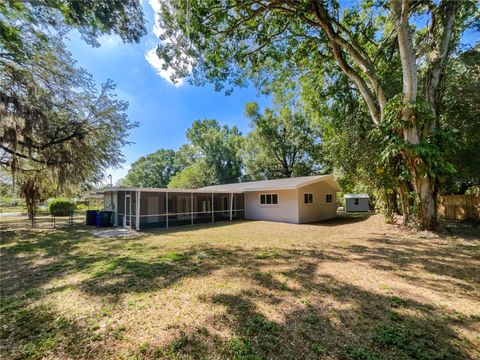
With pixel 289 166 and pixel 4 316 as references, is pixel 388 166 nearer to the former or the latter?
pixel 4 316

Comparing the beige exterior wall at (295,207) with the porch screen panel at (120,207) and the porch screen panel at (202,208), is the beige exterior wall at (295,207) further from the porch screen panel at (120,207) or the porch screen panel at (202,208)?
the porch screen panel at (120,207)

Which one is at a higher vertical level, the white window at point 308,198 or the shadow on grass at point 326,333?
the white window at point 308,198

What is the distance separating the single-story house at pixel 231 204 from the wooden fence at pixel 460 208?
614cm

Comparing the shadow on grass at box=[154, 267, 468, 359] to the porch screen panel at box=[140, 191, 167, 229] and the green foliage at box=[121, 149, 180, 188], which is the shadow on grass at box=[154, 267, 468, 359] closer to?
the porch screen panel at box=[140, 191, 167, 229]

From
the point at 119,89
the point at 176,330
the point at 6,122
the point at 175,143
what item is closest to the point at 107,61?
the point at 119,89

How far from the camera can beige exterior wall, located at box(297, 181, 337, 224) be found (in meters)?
14.0

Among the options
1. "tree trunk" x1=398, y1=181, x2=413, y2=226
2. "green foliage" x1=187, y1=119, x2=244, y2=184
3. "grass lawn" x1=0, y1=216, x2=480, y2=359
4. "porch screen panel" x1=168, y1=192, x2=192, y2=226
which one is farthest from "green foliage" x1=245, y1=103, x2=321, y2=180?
"grass lawn" x1=0, y1=216, x2=480, y2=359

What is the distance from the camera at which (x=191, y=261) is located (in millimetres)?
5750

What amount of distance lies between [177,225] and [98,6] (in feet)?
33.3

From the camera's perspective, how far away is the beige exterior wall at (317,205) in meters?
14.0

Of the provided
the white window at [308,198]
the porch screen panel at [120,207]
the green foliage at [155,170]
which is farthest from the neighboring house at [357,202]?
the green foliage at [155,170]

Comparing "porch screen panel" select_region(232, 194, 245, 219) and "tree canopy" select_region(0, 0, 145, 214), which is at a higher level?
"tree canopy" select_region(0, 0, 145, 214)

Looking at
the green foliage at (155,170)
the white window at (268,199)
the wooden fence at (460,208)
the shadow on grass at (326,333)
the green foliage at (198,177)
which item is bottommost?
the shadow on grass at (326,333)

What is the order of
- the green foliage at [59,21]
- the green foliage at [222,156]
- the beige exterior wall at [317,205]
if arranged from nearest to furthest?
1. the green foliage at [59,21]
2. the beige exterior wall at [317,205]
3. the green foliage at [222,156]
